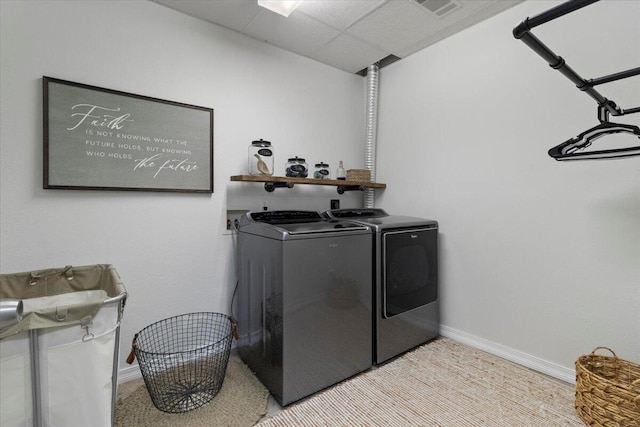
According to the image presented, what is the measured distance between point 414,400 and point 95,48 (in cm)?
275

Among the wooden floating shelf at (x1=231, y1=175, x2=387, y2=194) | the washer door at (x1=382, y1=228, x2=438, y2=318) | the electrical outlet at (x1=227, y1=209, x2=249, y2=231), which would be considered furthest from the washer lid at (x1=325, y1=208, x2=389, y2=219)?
the electrical outlet at (x1=227, y1=209, x2=249, y2=231)

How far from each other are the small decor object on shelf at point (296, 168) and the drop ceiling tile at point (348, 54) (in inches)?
39.8

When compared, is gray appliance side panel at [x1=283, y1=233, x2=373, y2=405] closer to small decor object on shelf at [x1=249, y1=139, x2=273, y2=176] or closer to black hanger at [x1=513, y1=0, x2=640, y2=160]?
small decor object on shelf at [x1=249, y1=139, x2=273, y2=176]

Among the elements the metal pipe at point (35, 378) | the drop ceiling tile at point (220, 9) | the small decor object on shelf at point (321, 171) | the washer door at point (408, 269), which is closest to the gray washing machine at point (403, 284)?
the washer door at point (408, 269)

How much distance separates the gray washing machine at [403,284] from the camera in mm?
2029

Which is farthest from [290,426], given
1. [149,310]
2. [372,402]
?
[149,310]

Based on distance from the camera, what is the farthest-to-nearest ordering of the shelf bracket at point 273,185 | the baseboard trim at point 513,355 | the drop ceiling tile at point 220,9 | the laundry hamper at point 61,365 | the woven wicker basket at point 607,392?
the shelf bracket at point 273,185
the drop ceiling tile at point 220,9
the baseboard trim at point 513,355
the woven wicker basket at point 607,392
the laundry hamper at point 61,365

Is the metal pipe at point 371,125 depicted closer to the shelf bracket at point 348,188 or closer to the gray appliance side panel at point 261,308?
the shelf bracket at point 348,188

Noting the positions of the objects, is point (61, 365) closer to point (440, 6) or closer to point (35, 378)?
point (35, 378)

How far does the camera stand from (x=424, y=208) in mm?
2615

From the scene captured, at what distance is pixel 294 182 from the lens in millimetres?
2268

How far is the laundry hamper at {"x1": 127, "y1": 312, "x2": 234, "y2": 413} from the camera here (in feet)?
5.37

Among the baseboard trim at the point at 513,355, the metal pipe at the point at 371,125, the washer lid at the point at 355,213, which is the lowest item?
the baseboard trim at the point at 513,355

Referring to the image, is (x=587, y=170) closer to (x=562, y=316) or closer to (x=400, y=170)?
(x=562, y=316)
